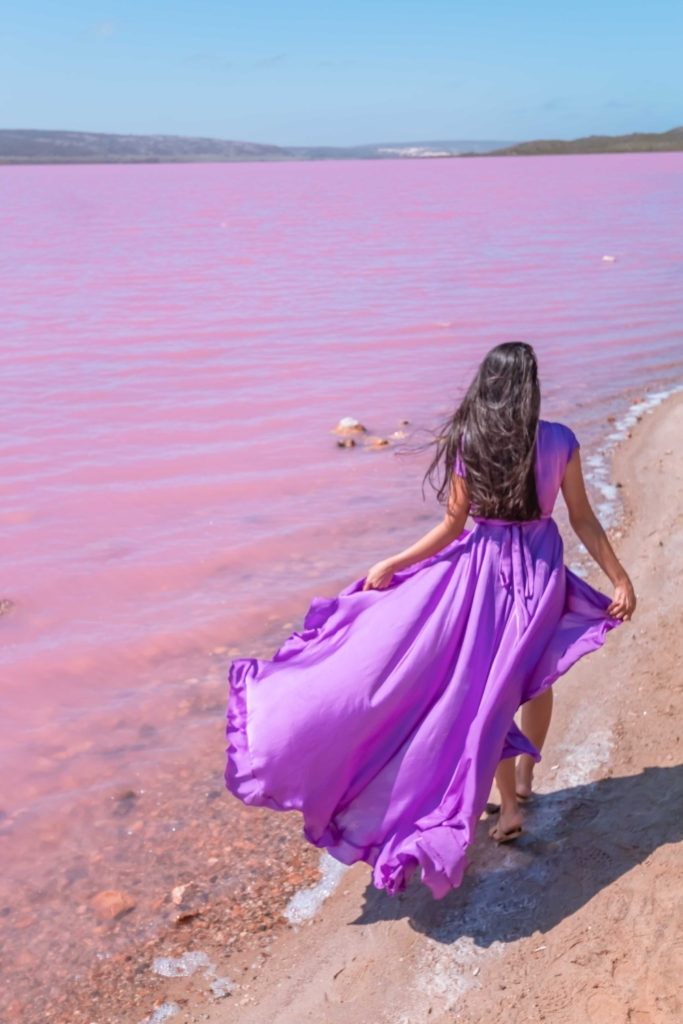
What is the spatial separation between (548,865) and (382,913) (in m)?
0.52

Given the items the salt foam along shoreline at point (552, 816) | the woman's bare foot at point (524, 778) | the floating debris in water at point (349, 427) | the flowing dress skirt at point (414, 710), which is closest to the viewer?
the flowing dress skirt at point (414, 710)

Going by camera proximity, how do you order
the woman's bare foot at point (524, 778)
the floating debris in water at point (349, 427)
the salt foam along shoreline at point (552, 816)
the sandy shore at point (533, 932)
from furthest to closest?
the floating debris in water at point (349, 427) < the woman's bare foot at point (524, 778) < the salt foam along shoreline at point (552, 816) < the sandy shore at point (533, 932)

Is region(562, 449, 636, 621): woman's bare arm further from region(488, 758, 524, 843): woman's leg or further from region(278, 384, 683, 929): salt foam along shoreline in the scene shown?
region(278, 384, 683, 929): salt foam along shoreline

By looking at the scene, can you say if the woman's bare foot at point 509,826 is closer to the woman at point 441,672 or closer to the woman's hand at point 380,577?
the woman at point 441,672

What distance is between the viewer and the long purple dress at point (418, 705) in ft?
9.99

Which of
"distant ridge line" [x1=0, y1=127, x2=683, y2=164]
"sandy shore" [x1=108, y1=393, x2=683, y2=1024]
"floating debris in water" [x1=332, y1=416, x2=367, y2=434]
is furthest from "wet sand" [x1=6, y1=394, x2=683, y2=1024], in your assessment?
"distant ridge line" [x1=0, y1=127, x2=683, y2=164]

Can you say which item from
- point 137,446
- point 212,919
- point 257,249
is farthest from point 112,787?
point 257,249

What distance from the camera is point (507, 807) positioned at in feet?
11.3

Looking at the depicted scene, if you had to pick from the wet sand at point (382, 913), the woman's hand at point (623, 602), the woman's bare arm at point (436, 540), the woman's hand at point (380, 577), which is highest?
the woman's bare arm at point (436, 540)

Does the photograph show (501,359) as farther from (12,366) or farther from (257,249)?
(257,249)

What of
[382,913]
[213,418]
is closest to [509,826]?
[382,913]

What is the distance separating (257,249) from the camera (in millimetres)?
22750

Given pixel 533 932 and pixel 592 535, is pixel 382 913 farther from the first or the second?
pixel 592 535

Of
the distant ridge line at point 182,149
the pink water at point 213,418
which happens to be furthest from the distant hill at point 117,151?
the pink water at point 213,418
